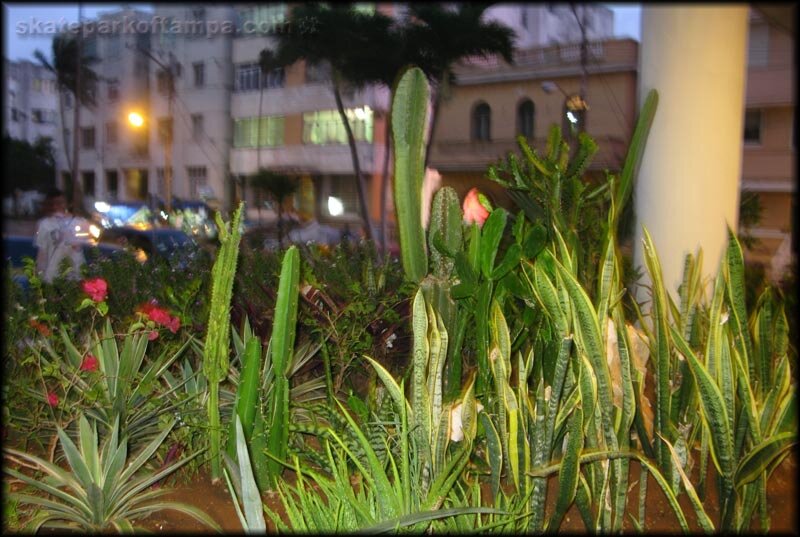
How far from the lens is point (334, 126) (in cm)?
653

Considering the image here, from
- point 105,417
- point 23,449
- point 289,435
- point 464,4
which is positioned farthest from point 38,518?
point 464,4

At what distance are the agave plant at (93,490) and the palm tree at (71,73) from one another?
4332 millimetres

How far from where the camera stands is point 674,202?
15.4 ft

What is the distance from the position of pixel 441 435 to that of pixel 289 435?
0.75 m

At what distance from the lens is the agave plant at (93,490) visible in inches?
104

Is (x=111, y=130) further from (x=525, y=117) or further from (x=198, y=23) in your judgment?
(x=525, y=117)

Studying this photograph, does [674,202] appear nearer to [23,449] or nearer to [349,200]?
[349,200]

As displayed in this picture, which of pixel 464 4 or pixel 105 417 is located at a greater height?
pixel 464 4

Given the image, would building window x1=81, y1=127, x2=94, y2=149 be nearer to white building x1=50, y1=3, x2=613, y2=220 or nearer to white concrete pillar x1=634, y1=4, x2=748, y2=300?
white building x1=50, y1=3, x2=613, y2=220

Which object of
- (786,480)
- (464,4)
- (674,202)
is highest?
(464,4)

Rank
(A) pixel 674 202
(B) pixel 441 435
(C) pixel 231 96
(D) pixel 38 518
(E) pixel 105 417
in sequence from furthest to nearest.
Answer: (C) pixel 231 96, (A) pixel 674 202, (E) pixel 105 417, (B) pixel 441 435, (D) pixel 38 518

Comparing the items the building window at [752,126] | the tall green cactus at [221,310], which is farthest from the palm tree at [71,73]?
the building window at [752,126]

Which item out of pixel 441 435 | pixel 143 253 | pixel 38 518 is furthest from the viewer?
pixel 143 253

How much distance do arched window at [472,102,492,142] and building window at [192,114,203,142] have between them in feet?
8.61
